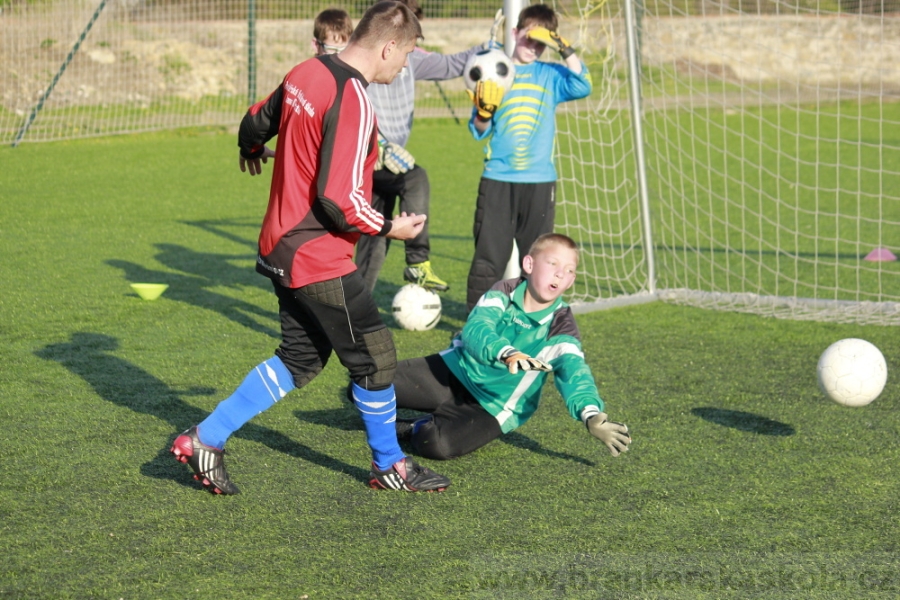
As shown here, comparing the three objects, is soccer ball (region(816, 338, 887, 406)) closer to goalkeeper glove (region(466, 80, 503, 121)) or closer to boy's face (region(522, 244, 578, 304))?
boy's face (region(522, 244, 578, 304))

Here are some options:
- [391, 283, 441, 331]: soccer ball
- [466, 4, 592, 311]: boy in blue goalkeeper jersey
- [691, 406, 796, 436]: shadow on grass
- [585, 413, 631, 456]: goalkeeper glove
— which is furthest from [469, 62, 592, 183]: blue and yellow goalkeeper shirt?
[585, 413, 631, 456]: goalkeeper glove

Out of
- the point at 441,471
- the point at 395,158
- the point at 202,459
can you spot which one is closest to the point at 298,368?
the point at 202,459

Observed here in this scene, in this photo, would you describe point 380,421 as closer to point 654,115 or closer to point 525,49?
point 525,49

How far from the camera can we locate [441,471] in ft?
13.0

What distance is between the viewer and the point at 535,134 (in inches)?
230

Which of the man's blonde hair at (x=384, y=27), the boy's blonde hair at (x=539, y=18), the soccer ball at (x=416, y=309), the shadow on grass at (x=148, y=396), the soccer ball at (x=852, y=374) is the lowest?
the shadow on grass at (x=148, y=396)

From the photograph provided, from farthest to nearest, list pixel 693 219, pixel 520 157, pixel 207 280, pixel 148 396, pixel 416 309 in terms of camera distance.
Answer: pixel 693 219 < pixel 207 280 < pixel 416 309 < pixel 520 157 < pixel 148 396

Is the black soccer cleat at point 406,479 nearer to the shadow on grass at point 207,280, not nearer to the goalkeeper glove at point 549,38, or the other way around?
the shadow on grass at point 207,280

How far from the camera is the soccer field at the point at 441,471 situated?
303cm

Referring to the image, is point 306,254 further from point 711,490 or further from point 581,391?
point 711,490

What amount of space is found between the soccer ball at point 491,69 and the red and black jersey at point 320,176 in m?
2.07

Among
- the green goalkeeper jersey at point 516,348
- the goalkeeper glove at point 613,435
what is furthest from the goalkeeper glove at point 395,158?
the goalkeeper glove at point 613,435

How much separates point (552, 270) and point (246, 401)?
1.25 metres

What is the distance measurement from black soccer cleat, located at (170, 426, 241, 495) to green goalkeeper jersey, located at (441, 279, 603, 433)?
102 cm
